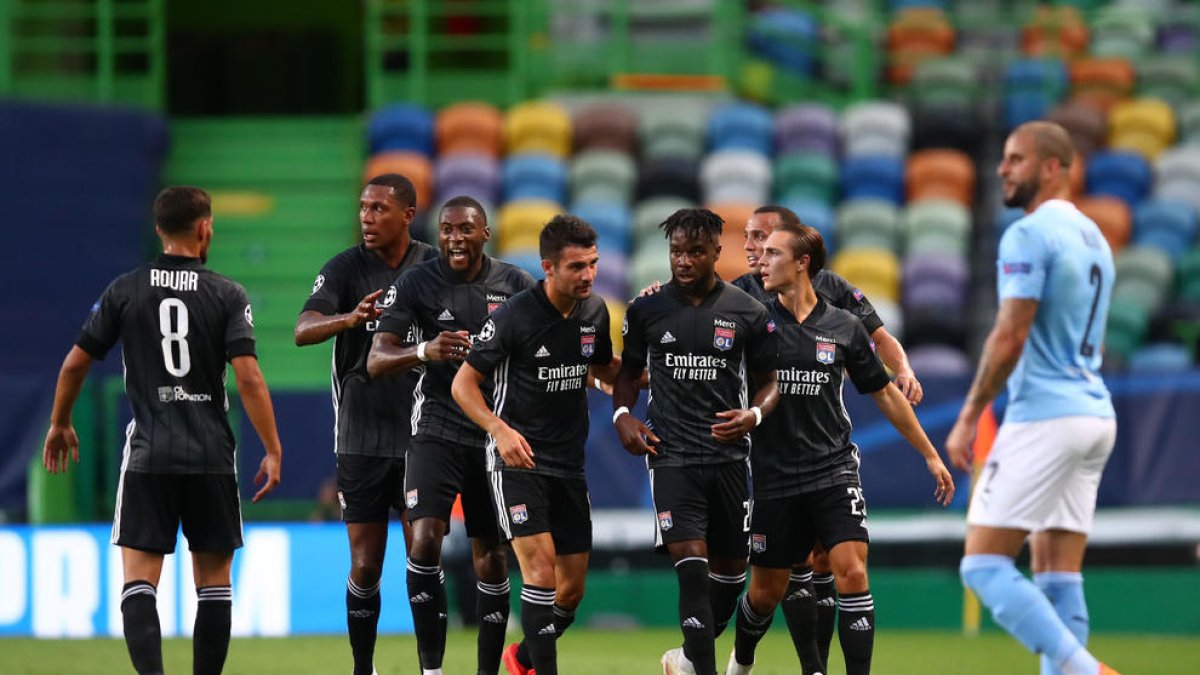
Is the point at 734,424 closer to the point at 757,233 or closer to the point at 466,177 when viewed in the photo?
the point at 757,233

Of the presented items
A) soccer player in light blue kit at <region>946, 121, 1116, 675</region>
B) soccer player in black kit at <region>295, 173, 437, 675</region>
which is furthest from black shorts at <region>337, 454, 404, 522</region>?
soccer player in light blue kit at <region>946, 121, 1116, 675</region>

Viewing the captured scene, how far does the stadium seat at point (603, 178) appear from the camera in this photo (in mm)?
20812

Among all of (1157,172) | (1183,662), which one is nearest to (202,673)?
(1183,662)

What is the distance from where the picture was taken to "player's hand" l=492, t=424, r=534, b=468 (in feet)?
29.6

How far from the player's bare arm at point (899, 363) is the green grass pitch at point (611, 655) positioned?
220 centimetres

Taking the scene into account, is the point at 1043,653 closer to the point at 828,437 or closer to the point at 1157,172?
the point at 828,437

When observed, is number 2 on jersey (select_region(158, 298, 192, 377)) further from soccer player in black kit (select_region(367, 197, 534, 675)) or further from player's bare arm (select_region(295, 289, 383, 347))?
soccer player in black kit (select_region(367, 197, 534, 675))

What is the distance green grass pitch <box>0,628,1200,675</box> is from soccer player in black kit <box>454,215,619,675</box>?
8.36ft

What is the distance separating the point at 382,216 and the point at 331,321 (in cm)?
65

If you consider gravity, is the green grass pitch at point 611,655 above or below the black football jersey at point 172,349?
below

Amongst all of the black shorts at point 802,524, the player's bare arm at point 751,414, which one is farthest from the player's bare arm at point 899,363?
the player's bare arm at point 751,414

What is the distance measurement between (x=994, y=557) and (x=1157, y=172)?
14.5 metres

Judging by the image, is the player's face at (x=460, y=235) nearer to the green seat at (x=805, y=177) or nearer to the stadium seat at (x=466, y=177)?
the stadium seat at (x=466, y=177)

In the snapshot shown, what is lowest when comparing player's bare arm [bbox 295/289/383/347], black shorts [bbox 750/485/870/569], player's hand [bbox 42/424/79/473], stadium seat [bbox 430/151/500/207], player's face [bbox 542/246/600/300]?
black shorts [bbox 750/485/870/569]
